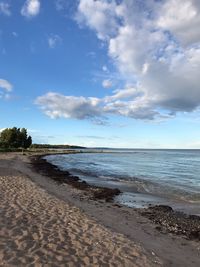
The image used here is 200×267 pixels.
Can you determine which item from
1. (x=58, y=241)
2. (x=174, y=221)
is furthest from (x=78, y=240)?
(x=174, y=221)

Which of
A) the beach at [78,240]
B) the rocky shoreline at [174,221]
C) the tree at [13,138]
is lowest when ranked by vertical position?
the rocky shoreline at [174,221]

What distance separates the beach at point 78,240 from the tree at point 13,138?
326ft

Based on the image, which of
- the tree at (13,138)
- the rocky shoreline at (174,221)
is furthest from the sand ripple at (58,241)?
the tree at (13,138)

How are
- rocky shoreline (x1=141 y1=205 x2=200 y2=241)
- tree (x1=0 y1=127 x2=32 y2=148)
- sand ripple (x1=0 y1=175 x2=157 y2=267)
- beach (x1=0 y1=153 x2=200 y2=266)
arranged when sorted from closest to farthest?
→ sand ripple (x1=0 y1=175 x2=157 y2=267), beach (x1=0 y1=153 x2=200 y2=266), rocky shoreline (x1=141 y1=205 x2=200 y2=241), tree (x1=0 y1=127 x2=32 y2=148)

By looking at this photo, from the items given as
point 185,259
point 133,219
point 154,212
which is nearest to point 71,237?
point 185,259

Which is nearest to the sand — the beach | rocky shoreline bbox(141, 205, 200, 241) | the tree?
the beach

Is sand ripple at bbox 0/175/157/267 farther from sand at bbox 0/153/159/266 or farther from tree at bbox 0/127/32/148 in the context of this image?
tree at bbox 0/127/32/148

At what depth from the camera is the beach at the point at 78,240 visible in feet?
22.1

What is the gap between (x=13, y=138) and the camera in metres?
109

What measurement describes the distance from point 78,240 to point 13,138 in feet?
347

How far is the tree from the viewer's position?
10762 cm

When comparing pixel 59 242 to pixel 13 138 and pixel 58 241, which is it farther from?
pixel 13 138

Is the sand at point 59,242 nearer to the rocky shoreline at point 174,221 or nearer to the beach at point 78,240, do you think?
the beach at point 78,240

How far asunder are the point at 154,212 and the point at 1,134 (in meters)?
105
